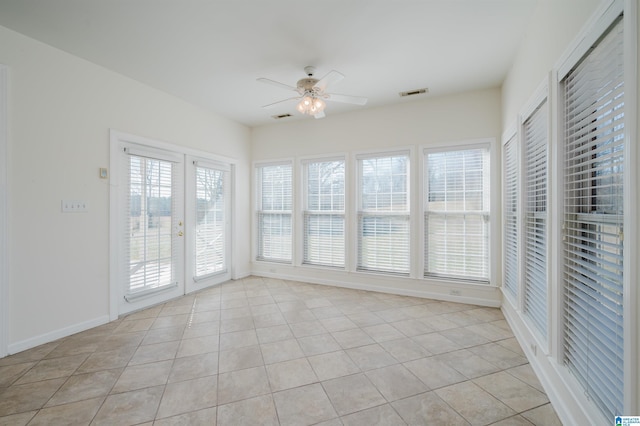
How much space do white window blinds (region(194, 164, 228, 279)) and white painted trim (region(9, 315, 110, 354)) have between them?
4.58 ft

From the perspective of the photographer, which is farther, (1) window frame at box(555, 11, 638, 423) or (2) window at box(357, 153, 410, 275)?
(2) window at box(357, 153, 410, 275)

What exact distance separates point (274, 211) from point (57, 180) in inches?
119

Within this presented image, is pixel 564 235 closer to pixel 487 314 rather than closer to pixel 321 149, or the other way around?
pixel 487 314

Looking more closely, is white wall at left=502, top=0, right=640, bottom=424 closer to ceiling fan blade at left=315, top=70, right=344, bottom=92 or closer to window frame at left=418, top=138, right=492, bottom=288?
window frame at left=418, top=138, right=492, bottom=288

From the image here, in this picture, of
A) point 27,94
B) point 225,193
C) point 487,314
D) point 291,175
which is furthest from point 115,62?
point 487,314

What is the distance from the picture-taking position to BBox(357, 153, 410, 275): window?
4.15 m

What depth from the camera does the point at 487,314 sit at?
3.36 metres

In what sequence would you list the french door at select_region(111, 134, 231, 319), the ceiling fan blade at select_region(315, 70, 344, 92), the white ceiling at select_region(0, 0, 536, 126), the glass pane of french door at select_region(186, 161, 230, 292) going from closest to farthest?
the white ceiling at select_region(0, 0, 536, 126) < the ceiling fan blade at select_region(315, 70, 344, 92) < the french door at select_region(111, 134, 231, 319) < the glass pane of french door at select_region(186, 161, 230, 292)

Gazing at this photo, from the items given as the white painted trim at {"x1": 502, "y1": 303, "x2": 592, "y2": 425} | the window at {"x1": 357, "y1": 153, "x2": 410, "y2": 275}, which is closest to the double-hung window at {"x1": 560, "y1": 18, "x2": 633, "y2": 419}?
the white painted trim at {"x1": 502, "y1": 303, "x2": 592, "y2": 425}

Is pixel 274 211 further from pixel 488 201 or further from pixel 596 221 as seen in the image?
pixel 596 221

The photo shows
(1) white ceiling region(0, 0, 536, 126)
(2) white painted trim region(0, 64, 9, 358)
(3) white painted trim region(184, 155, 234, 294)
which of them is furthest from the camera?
(3) white painted trim region(184, 155, 234, 294)

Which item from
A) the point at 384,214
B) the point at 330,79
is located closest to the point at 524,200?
the point at 384,214

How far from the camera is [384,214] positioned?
4270 millimetres

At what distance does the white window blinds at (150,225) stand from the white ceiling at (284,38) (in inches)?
44.2
